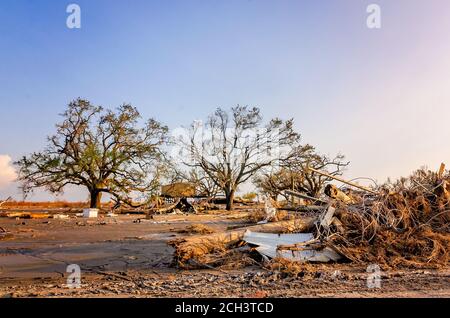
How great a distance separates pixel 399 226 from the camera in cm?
745

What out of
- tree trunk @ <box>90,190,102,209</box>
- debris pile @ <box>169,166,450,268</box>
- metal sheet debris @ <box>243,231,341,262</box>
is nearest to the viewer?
metal sheet debris @ <box>243,231,341,262</box>

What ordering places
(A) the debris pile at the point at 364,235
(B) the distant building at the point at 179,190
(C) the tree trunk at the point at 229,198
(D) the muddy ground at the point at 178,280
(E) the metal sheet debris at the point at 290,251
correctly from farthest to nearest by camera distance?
(C) the tree trunk at the point at 229,198, (B) the distant building at the point at 179,190, (A) the debris pile at the point at 364,235, (E) the metal sheet debris at the point at 290,251, (D) the muddy ground at the point at 178,280

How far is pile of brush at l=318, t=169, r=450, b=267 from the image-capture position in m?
6.63

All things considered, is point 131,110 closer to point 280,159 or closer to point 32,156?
point 32,156

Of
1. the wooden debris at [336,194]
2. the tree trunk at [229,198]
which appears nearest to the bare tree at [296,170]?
the tree trunk at [229,198]

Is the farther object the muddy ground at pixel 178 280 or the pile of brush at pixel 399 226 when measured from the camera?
the pile of brush at pixel 399 226

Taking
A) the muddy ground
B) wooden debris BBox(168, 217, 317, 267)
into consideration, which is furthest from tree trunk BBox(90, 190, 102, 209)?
wooden debris BBox(168, 217, 317, 267)

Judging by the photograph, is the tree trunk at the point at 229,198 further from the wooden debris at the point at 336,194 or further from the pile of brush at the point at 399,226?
the pile of brush at the point at 399,226

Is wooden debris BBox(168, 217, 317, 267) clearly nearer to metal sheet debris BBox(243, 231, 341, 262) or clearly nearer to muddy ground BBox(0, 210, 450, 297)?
muddy ground BBox(0, 210, 450, 297)

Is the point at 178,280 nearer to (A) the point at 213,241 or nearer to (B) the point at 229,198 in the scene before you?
(A) the point at 213,241

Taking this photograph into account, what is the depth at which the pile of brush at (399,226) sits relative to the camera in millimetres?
6629

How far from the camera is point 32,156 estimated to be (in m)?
26.7

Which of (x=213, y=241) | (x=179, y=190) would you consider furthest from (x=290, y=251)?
(x=179, y=190)
